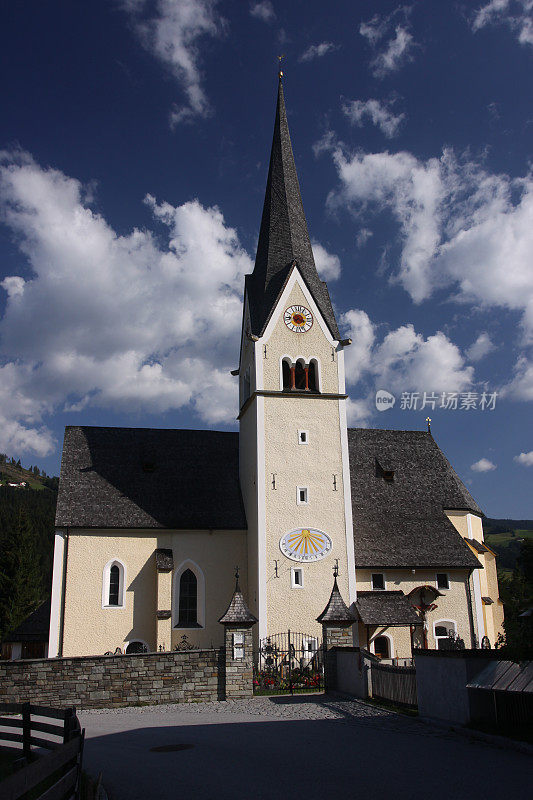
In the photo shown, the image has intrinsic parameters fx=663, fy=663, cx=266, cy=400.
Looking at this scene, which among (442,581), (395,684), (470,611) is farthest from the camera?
(442,581)

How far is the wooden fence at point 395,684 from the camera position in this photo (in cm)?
1564

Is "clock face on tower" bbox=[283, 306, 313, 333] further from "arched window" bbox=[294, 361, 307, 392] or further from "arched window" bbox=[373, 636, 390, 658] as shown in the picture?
"arched window" bbox=[373, 636, 390, 658]

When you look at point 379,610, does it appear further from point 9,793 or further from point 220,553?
point 9,793

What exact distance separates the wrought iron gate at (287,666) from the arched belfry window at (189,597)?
3.57m

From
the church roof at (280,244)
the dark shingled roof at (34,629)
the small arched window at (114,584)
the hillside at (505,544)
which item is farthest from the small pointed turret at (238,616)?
the hillside at (505,544)

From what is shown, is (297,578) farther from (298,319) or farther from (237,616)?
(298,319)

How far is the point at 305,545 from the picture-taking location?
2720 cm

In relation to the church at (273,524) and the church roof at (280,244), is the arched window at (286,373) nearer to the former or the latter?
the church at (273,524)

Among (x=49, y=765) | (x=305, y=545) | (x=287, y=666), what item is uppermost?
(x=305, y=545)

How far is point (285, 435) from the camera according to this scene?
2862 centimetres

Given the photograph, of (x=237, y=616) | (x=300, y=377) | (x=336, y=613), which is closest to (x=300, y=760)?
(x=237, y=616)

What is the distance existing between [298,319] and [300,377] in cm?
270

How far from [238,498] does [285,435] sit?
428 cm

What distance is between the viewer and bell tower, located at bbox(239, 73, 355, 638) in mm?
26641
